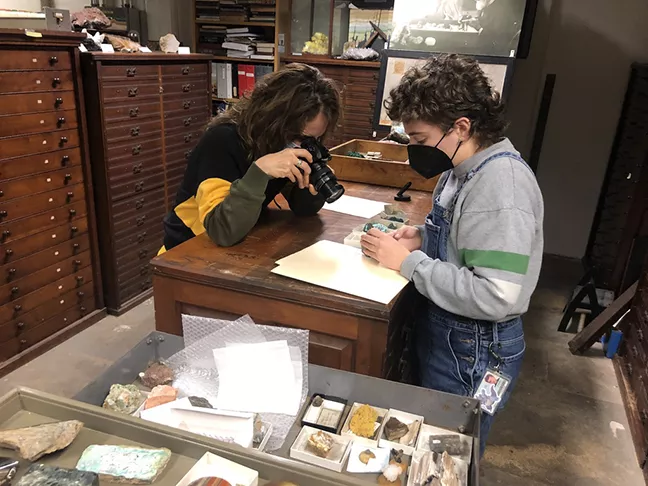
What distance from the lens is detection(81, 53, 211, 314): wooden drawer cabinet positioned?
2604mm

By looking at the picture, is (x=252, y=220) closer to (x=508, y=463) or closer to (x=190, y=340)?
(x=190, y=340)

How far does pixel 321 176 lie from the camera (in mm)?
1455

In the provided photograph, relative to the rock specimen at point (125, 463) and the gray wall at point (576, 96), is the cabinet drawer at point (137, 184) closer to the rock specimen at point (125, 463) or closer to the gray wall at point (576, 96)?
the rock specimen at point (125, 463)

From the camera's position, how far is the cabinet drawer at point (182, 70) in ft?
9.77

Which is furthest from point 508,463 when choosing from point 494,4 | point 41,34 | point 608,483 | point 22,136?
point 41,34

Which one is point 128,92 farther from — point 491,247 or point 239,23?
point 491,247

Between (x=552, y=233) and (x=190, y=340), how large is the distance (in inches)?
137

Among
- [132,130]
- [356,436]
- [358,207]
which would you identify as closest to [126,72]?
[132,130]

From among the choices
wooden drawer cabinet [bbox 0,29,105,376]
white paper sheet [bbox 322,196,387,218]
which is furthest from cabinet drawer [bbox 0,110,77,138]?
white paper sheet [bbox 322,196,387,218]

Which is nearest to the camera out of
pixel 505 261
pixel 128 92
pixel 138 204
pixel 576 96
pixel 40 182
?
pixel 505 261

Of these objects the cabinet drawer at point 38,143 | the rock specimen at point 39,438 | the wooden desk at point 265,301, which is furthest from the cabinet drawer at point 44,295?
the rock specimen at point 39,438

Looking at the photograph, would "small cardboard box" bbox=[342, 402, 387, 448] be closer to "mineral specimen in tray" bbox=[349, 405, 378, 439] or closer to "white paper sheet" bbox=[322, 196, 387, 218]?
"mineral specimen in tray" bbox=[349, 405, 378, 439]

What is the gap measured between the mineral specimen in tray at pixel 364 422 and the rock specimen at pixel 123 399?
358 millimetres

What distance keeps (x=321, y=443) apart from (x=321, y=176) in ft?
2.62
